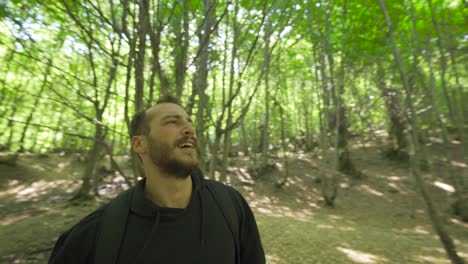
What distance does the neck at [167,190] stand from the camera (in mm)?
1593

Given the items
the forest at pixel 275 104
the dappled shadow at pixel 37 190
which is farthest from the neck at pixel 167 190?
the dappled shadow at pixel 37 190

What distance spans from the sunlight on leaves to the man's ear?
5611 millimetres

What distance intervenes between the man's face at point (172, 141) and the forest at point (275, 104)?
115cm

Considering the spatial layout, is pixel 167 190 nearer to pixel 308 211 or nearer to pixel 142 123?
pixel 142 123

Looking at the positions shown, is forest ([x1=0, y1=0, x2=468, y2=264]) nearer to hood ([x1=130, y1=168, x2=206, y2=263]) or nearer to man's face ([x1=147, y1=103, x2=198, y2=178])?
man's face ([x1=147, y1=103, x2=198, y2=178])

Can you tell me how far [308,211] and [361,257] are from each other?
231 inches

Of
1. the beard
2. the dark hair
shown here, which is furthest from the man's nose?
the dark hair

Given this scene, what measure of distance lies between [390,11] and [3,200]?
55.7 ft

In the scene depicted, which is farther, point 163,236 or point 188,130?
point 188,130

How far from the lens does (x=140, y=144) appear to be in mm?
1771

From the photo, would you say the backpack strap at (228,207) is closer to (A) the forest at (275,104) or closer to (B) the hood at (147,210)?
(B) the hood at (147,210)

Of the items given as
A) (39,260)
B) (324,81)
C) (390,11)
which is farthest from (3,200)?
(390,11)

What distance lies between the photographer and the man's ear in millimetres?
1745

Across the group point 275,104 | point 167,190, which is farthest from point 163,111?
point 275,104
